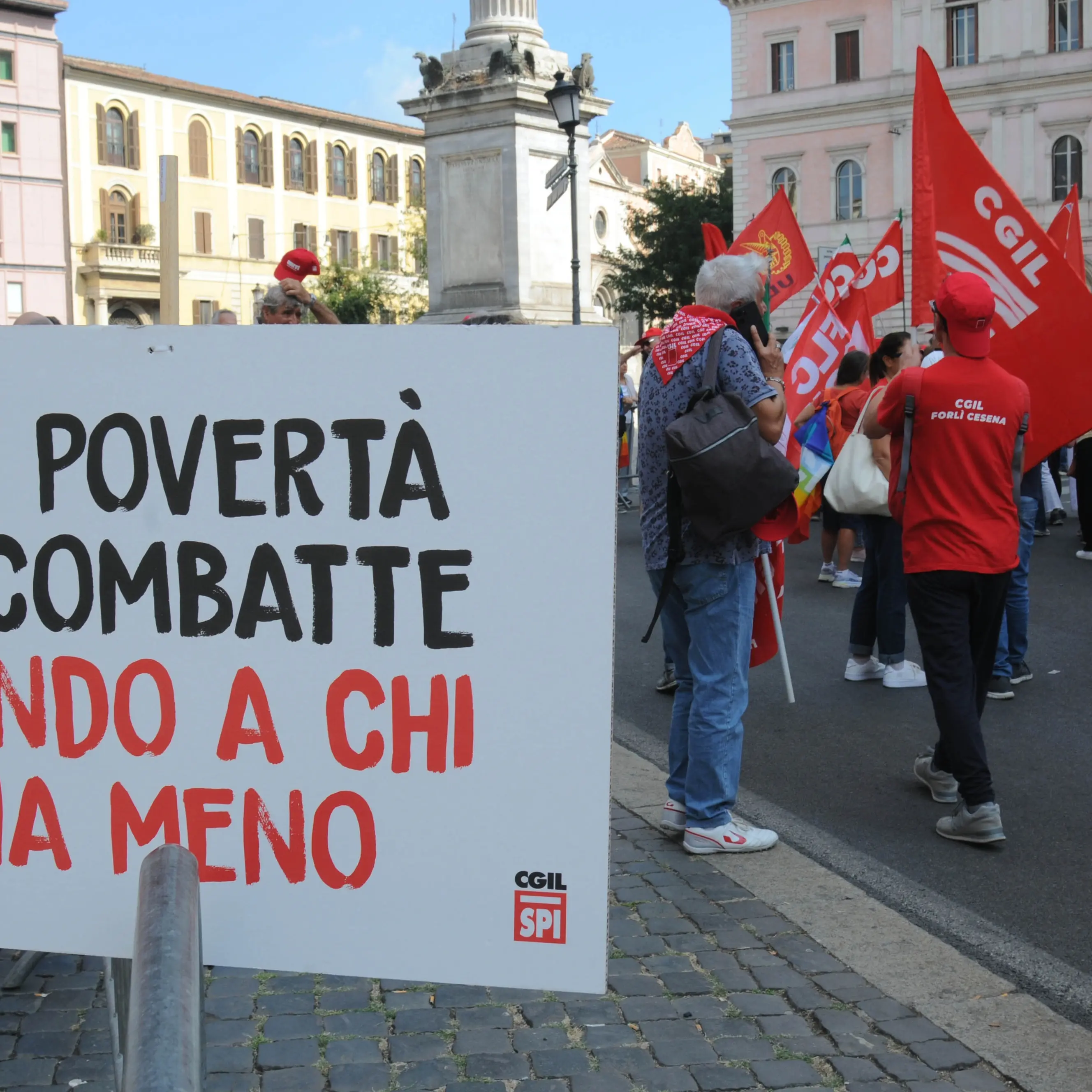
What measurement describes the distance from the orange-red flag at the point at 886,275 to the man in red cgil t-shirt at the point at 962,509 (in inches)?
277

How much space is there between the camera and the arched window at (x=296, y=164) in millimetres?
72188

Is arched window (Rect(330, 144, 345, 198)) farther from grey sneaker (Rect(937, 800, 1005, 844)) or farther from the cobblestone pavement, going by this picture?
the cobblestone pavement

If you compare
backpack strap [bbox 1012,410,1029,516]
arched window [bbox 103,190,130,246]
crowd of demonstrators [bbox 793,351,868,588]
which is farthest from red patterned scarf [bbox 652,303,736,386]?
arched window [bbox 103,190,130,246]

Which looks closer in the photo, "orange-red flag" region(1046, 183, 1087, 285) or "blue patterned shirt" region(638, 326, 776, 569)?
"blue patterned shirt" region(638, 326, 776, 569)

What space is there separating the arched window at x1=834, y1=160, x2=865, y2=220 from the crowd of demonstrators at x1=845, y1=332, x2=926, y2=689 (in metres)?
41.9

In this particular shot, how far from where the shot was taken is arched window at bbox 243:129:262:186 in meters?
69.9

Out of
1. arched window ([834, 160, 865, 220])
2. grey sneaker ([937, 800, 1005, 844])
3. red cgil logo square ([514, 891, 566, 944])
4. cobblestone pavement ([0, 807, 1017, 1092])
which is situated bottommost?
cobblestone pavement ([0, 807, 1017, 1092])

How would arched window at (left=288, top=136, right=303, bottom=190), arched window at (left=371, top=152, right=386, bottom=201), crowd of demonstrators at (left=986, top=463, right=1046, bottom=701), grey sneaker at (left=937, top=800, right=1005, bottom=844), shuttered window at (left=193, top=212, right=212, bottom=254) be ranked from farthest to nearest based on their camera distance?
1. arched window at (left=371, top=152, right=386, bottom=201)
2. arched window at (left=288, top=136, right=303, bottom=190)
3. shuttered window at (left=193, top=212, right=212, bottom=254)
4. crowd of demonstrators at (left=986, top=463, right=1046, bottom=701)
5. grey sneaker at (left=937, top=800, right=1005, bottom=844)

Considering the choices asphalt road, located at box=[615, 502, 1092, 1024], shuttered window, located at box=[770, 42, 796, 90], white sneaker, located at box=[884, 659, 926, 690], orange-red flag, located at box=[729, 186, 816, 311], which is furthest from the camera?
shuttered window, located at box=[770, 42, 796, 90]

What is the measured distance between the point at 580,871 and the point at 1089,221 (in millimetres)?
46421

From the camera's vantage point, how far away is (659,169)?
3760 inches

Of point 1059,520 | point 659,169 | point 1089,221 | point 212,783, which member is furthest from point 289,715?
point 659,169

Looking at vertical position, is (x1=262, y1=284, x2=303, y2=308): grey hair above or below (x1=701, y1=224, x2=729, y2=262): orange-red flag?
below

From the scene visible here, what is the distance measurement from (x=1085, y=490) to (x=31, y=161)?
175 ft
